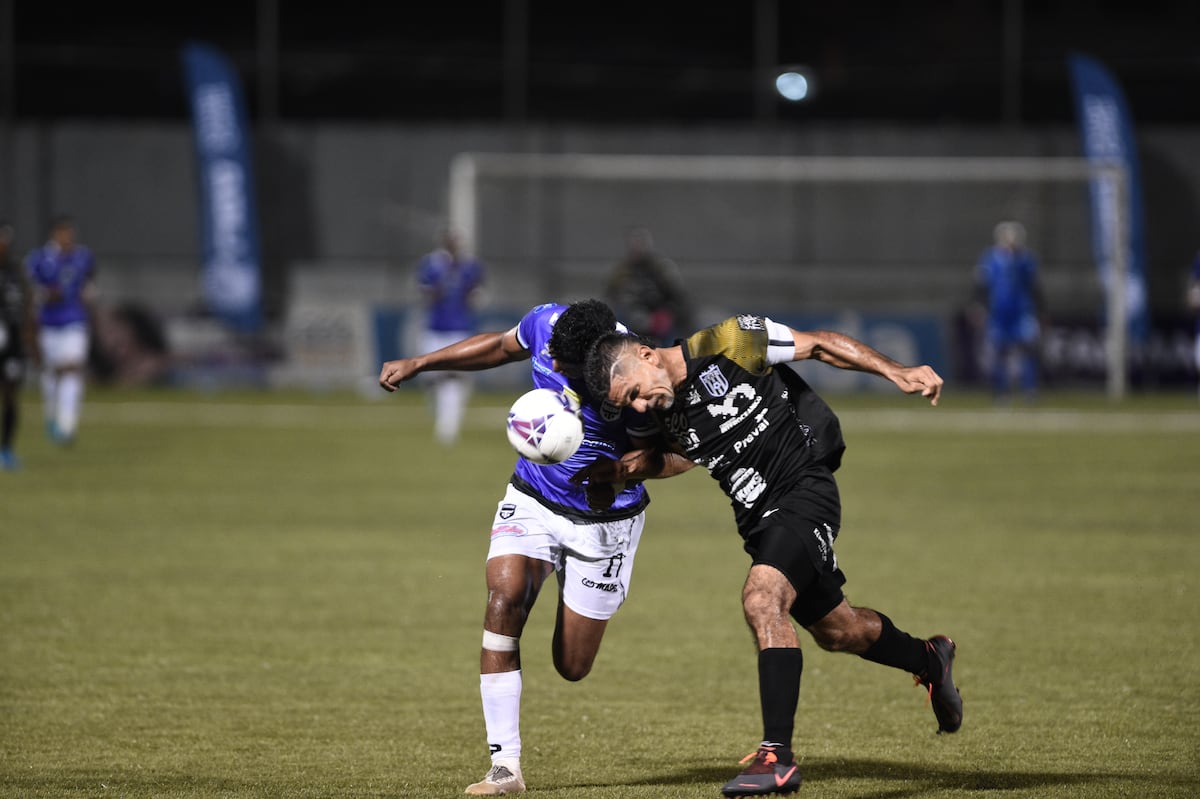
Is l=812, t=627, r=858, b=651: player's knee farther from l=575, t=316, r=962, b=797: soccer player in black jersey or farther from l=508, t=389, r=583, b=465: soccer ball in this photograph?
l=508, t=389, r=583, b=465: soccer ball

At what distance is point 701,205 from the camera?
111ft

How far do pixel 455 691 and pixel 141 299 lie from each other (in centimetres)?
2431

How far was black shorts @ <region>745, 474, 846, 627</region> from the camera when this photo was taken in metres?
6.04

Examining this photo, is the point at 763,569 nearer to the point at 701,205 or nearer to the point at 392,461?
the point at 392,461

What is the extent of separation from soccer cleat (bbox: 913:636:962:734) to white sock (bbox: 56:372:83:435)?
568 inches

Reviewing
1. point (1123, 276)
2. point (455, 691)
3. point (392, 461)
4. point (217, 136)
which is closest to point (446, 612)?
point (455, 691)

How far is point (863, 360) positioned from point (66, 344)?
15.1 m

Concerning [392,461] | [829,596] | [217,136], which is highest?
[217,136]

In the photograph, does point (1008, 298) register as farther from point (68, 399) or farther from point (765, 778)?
point (765, 778)

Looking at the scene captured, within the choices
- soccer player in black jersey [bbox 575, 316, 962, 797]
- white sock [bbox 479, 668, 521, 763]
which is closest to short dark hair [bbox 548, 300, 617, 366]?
soccer player in black jersey [bbox 575, 316, 962, 797]

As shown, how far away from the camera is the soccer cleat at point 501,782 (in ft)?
20.2

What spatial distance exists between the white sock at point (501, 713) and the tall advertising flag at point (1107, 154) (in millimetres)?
26035

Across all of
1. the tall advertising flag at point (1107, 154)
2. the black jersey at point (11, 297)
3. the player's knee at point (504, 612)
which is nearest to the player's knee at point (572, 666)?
the player's knee at point (504, 612)

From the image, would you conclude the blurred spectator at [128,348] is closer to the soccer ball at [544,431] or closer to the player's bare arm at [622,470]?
the player's bare arm at [622,470]
